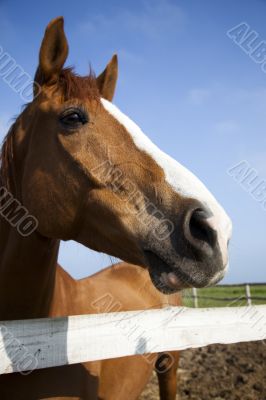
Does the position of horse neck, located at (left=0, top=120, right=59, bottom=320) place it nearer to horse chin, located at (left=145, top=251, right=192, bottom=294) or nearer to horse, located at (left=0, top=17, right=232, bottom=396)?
horse, located at (left=0, top=17, right=232, bottom=396)

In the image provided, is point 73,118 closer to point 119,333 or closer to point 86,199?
point 86,199

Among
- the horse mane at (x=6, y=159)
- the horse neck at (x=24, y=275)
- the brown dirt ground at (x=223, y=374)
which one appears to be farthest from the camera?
the brown dirt ground at (x=223, y=374)

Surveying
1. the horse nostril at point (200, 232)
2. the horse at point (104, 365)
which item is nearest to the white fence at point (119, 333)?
the horse at point (104, 365)

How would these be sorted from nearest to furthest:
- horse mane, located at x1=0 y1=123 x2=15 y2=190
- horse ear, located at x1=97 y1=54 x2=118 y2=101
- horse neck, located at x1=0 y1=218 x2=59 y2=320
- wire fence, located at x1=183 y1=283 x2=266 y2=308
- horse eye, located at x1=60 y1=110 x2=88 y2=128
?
1. horse eye, located at x1=60 y1=110 x2=88 y2=128
2. horse neck, located at x1=0 y1=218 x2=59 y2=320
3. horse mane, located at x1=0 y1=123 x2=15 y2=190
4. horse ear, located at x1=97 y1=54 x2=118 y2=101
5. wire fence, located at x1=183 y1=283 x2=266 y2=308

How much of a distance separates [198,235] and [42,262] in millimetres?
1133

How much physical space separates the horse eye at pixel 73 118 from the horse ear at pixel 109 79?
0.60 metres

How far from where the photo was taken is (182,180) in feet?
6.48

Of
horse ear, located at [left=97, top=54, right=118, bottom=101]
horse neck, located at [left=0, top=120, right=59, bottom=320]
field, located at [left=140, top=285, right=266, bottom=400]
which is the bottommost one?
field, located at [left=140, top=285, right=266, bottom=400]

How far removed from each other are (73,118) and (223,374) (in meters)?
5.78

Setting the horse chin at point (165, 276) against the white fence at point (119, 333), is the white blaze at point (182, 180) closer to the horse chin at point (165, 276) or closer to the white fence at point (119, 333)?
the horse chin at point (165, 276)

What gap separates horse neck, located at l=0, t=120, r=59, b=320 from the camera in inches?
95.0

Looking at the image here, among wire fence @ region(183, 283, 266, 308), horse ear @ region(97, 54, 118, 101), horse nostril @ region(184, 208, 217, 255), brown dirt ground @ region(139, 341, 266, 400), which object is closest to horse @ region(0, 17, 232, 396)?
horse nostril @ region(184, 208, 217, 255)

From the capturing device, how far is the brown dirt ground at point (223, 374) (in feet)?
18.8

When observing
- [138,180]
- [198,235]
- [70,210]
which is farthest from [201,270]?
[70,210]
